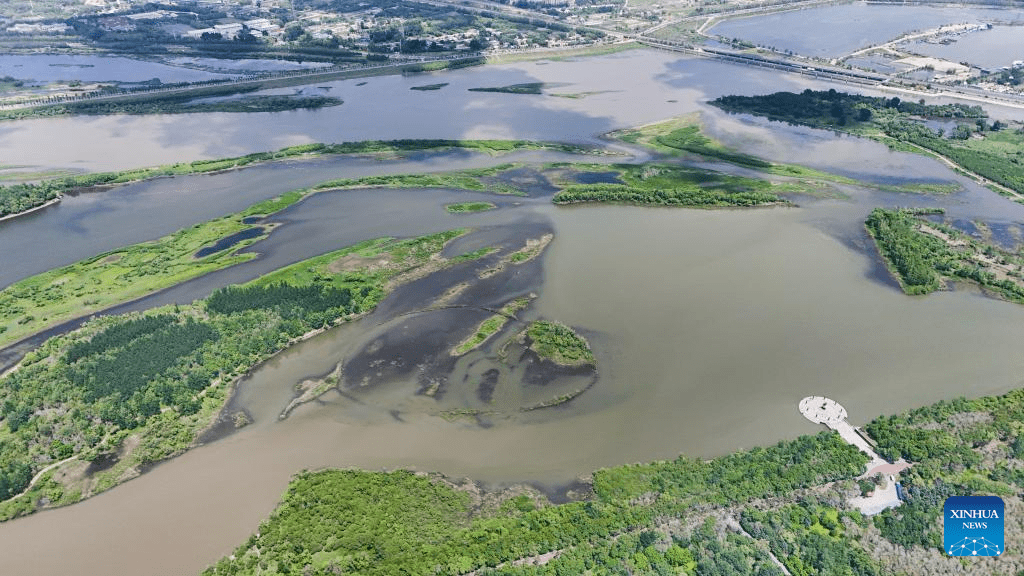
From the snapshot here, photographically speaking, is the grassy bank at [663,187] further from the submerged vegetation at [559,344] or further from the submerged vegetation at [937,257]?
the submerged vegetation at [559,344]

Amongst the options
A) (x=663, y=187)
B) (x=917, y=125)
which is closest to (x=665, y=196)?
(x=663, y=187)

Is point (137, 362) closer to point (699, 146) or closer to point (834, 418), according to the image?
point (834, 418)

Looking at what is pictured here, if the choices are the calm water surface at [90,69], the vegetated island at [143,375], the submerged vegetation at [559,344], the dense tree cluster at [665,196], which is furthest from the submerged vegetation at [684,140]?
the calm water surface at [90,69]

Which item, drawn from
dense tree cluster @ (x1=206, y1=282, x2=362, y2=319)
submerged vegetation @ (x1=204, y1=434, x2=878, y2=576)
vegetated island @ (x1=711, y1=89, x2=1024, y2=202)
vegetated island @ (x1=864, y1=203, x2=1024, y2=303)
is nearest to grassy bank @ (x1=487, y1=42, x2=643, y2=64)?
vegetated island @ (x1=711, y1=89, x2=1024, y2=202)

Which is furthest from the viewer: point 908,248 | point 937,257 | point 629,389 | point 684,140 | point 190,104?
point 190,104

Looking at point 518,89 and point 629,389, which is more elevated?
point 518,89

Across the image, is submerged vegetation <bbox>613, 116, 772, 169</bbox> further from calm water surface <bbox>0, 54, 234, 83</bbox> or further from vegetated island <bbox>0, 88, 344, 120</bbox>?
calm water surface <bbox>0, 54, 234, 83</bbox>
